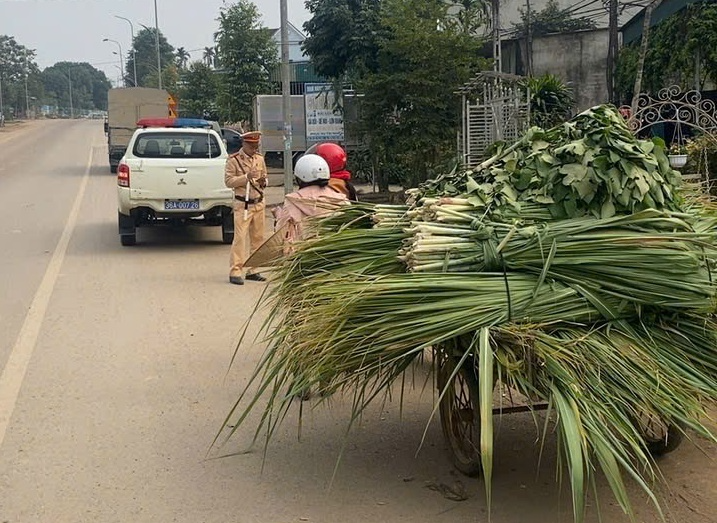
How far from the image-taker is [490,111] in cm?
1404

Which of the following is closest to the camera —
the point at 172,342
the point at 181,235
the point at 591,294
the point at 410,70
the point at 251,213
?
the point at 591,294

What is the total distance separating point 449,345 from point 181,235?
397 inches

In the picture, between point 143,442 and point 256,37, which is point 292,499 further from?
point 256,37

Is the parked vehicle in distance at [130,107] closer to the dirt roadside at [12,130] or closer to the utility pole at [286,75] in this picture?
the utility pole at [286,75]

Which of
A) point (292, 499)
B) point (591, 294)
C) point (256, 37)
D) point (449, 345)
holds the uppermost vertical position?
point (256, 37)

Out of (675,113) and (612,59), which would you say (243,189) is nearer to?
(675,113)

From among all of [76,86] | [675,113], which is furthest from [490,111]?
[76,86]

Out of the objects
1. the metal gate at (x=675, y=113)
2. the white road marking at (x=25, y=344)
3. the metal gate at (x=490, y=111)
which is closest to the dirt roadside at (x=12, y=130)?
the metal gate at (x=490, y=111)

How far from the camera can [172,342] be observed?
7074 mm

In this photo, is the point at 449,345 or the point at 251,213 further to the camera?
the point at 251,213

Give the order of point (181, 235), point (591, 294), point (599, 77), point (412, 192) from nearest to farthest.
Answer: point (591, 294)
point (412, 192)
point (181, 235)
point (599, 77)

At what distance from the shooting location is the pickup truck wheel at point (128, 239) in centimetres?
1223

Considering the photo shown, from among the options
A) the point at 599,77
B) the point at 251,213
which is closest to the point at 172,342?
the point at 251,213

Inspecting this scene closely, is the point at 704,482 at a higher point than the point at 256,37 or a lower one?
lower
